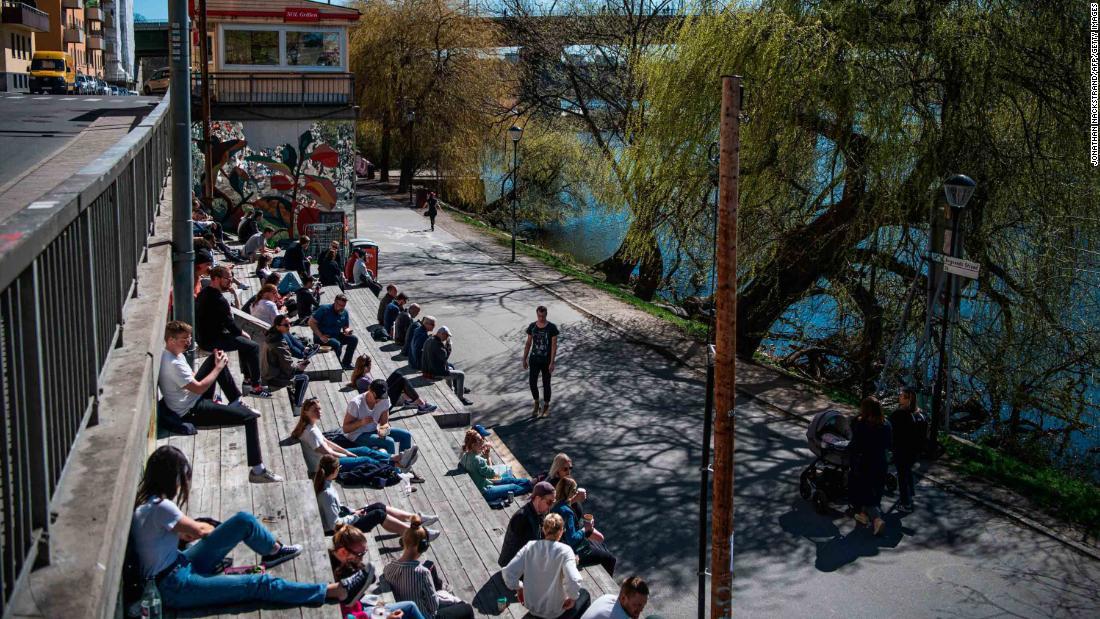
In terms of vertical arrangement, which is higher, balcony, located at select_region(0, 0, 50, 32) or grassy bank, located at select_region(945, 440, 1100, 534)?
balcony, located at select_region(0, 0, 50, 32)

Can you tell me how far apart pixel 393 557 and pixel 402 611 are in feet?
6.17

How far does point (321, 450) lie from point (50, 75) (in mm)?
41039

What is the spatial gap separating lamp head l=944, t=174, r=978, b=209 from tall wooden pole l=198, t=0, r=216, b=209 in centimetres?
1783

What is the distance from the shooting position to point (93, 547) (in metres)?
3.37

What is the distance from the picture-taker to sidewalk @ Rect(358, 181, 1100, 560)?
12609 mm

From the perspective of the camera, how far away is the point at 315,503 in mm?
8648

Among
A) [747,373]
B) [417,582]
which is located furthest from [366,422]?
[747,373]

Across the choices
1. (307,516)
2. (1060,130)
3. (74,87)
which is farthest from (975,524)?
(74,87)

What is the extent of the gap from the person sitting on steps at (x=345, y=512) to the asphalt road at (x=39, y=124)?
438 centimetres

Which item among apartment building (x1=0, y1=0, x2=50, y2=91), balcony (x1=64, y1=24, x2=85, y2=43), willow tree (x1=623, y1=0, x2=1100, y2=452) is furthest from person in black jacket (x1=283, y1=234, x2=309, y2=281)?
balcony (x1=64, y1=24, x2=85, y2=43)

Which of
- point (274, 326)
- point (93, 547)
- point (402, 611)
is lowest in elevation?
point (402, 611)

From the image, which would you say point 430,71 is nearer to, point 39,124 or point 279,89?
point 279,89

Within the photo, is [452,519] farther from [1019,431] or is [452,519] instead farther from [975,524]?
[1019,431]

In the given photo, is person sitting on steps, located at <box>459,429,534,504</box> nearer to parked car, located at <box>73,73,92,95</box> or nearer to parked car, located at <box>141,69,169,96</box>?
parked car, located at <box>141,69,169,96</box>
